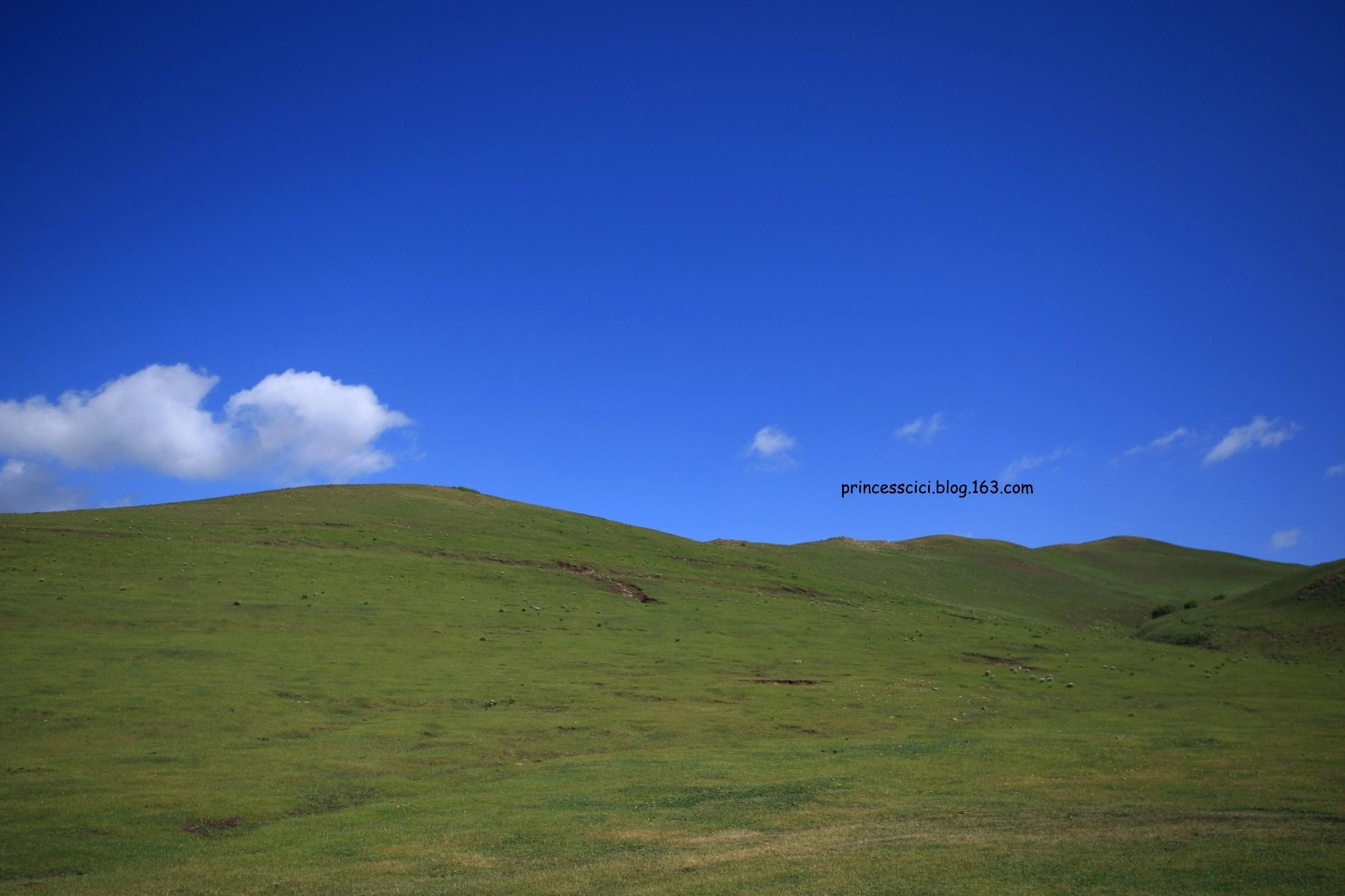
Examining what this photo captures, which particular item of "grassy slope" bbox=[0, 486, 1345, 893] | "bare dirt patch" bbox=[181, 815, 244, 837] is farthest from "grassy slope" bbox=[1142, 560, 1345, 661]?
"bare dirt patch" bbox=[181, 815, 244, 837]

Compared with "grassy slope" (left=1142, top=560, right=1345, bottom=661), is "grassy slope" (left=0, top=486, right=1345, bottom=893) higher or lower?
lower

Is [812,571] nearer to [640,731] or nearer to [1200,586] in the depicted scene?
[640,731]

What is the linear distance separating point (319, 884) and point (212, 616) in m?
25.7

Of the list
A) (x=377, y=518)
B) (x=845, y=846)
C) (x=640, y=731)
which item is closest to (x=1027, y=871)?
(x=845, y=846)

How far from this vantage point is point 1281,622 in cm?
5453

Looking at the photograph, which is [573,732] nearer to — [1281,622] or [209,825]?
[209,825]

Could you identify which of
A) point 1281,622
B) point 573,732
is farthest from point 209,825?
point 1281,622

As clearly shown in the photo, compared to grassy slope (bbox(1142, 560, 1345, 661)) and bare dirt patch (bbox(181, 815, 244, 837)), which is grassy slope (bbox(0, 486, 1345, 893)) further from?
grassy slope (bbox(1142, 560, 1345, 661))

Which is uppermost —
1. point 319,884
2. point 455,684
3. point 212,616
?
point 212,616

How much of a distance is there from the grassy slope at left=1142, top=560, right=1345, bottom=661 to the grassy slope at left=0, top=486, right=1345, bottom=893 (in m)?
3.73

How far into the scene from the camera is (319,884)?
1281 cm

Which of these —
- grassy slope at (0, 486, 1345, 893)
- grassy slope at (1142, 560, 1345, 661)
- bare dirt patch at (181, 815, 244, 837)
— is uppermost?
grassy slope at (1142, 560, 1345, 661)

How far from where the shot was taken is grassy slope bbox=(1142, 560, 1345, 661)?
50844 millimetres

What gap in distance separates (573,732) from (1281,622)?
49211mm
